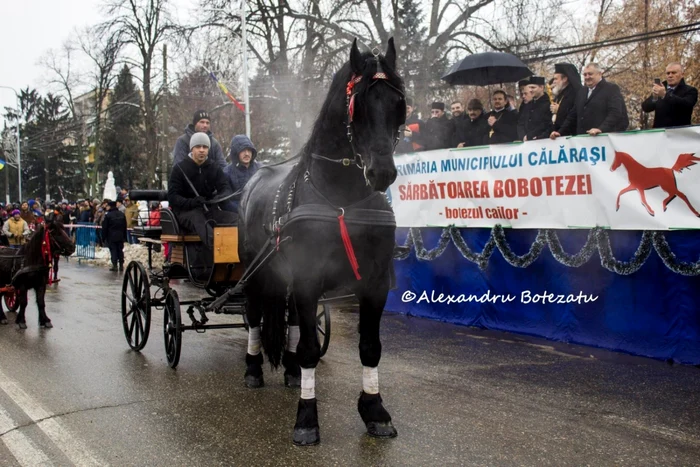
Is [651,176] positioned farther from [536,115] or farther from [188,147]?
[188,147]

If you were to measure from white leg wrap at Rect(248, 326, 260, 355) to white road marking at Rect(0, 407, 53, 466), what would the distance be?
195 cm

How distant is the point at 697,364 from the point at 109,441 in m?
5.11

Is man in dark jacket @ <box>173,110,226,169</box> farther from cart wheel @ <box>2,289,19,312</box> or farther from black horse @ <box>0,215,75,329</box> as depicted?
cart wheel @ <box>2,289,19,312</box>

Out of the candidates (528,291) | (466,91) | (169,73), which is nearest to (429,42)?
(466,91)

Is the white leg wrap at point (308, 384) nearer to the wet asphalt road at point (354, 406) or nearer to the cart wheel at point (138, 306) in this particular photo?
the wet asphalt road at point (354, 406)

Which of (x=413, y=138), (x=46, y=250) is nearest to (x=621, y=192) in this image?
(x=413, y=138)

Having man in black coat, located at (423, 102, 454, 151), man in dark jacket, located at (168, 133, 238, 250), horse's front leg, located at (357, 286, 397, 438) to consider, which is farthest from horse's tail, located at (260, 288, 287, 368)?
man in black coat, located at (423, 102, 454, 151)

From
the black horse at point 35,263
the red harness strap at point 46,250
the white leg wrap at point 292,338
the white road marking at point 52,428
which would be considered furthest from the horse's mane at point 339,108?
the red harness strap at point 46,250

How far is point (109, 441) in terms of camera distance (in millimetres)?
4598

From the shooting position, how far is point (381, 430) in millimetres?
4578

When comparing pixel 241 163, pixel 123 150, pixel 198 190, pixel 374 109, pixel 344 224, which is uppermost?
pixel 123 150

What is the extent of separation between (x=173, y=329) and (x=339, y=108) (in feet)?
10.5

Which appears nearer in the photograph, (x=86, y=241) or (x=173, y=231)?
(x=173, y=231)

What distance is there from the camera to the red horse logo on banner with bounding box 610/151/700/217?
6496 millimetres
